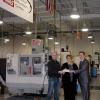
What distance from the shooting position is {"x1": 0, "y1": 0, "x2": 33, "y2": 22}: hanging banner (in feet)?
16.3

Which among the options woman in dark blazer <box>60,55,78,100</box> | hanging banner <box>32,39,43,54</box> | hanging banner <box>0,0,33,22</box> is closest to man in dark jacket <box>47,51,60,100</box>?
woman in dark blazer <box>60,55,78,100</box>

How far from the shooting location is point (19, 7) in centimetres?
562

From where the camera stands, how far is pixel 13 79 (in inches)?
447

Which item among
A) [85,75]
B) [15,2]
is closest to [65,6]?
[85,75]

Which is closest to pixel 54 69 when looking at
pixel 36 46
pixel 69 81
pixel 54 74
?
pixel 54 74

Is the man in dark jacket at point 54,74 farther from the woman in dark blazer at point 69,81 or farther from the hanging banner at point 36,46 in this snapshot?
A: the hanging banner at point 36,46

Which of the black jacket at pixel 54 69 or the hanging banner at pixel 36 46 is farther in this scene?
the hanging banner at pixel 36 46

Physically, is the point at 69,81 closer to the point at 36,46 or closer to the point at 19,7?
the point at 19,7

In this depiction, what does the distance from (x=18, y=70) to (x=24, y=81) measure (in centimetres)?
52

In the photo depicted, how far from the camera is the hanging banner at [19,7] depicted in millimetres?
4980

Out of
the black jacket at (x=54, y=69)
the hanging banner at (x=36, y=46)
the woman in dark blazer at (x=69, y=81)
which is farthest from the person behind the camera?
the hanging banner at (x=36, y=46)

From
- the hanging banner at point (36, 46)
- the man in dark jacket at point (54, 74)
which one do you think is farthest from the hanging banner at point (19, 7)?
the hanging banner at point (36, 46)

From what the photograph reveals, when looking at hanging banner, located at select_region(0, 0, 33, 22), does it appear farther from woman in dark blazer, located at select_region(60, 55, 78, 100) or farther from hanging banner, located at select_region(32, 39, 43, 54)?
hanging banner, located at select_region(32, 39, 43, 54)

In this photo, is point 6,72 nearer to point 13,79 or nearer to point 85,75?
point 13,79
